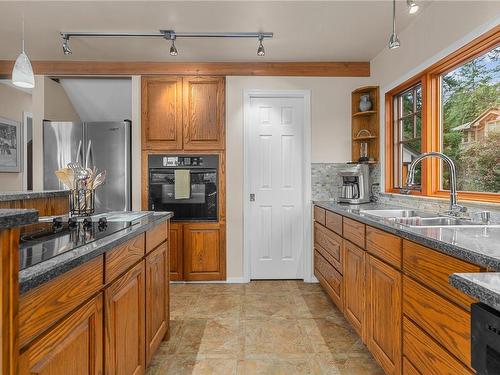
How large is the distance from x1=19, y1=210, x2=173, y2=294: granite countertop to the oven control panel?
210 cm

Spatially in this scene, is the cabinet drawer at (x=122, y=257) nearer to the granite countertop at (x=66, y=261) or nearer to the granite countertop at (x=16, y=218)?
the granite countertop at (x=66, y=261)

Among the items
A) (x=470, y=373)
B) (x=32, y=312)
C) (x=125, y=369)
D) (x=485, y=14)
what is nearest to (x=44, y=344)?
(x=32, y=312)

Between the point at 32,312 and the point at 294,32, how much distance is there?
2.84m

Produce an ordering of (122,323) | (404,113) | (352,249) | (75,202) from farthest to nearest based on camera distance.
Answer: (404,113) → (352,249) → (75,202) → (122,323)

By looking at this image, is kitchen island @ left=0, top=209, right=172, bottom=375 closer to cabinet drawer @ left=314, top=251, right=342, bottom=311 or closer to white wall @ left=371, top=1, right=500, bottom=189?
cabinet drawer @ left=314, top=251, right=342, bottom=311

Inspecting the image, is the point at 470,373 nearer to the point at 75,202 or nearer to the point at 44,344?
the point at 44,344

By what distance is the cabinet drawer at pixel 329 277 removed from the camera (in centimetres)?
265

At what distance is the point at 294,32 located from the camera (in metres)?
2.88

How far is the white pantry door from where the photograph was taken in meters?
3.70

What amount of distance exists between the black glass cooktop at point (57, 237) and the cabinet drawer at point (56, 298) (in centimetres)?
8

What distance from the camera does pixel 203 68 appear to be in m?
3.62

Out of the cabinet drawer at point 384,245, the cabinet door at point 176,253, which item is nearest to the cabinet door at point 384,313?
the cabinet drawer at point 384,245

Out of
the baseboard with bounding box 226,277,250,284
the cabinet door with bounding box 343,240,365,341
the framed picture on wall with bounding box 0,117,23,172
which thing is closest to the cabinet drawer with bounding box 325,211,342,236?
the cabinet door with bounding box 343,240,365,341

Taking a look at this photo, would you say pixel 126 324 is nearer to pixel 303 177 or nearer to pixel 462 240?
pixel 462 240
